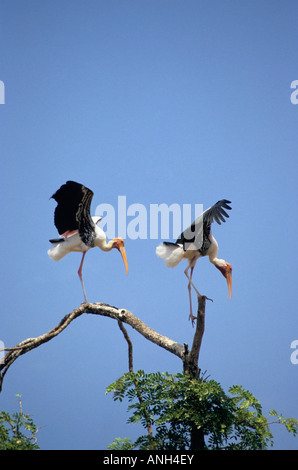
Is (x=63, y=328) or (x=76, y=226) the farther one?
(x=76, y=226)

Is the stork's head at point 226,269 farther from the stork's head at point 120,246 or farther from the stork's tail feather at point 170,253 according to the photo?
the stork's head at point 120,246

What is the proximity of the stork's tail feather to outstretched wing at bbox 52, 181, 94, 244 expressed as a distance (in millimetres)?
938

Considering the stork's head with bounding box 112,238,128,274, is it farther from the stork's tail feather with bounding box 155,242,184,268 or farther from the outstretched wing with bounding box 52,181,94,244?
the stork's tail feather with bounding box 155,242,184,268

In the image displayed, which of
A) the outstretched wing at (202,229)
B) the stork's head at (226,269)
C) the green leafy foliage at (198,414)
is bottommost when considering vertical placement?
the green leafy foliage at (198,414)

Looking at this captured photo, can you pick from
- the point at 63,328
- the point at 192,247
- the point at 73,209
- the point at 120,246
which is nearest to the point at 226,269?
the point at 192,247

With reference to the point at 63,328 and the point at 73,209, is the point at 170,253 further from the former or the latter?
the point at 63,328

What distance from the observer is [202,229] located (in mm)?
7059

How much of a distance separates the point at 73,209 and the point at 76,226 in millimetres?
292

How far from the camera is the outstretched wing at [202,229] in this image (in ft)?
21.9

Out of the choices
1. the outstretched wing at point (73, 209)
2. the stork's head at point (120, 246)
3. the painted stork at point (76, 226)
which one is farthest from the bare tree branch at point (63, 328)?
the stork's head at point (120, 246)

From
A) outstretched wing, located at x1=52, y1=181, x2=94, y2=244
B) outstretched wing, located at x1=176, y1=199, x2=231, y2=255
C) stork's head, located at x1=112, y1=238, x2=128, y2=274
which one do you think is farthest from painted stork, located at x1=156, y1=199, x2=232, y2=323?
outstretched wing, located at x1=52, y1=181, x2=94, y2=244

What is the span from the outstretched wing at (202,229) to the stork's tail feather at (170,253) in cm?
9
